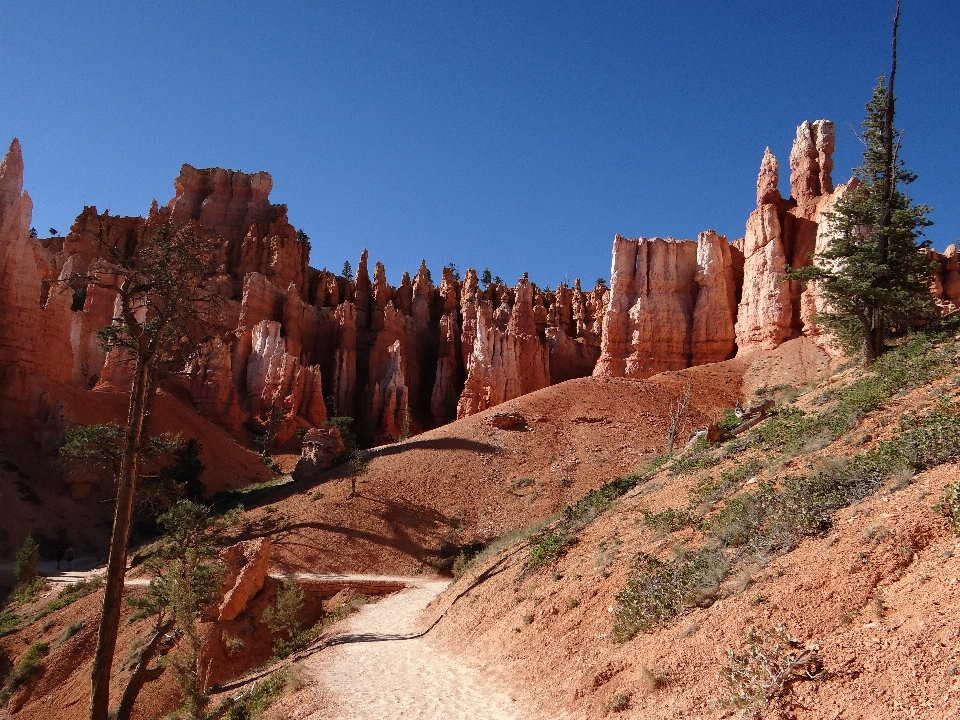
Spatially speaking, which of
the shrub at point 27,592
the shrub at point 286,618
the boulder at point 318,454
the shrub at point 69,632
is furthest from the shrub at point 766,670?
the boulder at point 318,454

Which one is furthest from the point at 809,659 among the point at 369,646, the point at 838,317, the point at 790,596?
the point at 838,317

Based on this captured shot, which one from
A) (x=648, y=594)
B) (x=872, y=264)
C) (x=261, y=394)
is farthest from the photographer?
(x=261, y=394)

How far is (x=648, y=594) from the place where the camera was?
29.2 ft

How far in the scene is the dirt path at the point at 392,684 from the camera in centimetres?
948

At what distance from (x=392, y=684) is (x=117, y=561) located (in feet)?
16.6

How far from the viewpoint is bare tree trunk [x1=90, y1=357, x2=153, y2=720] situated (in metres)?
9.98

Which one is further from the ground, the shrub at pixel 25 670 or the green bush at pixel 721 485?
the green bush at pixel 721 485

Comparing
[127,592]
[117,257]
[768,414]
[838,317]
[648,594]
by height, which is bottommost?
[127,592]

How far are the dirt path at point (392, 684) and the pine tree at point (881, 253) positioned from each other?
15.3 meters

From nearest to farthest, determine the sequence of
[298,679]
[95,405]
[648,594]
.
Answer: [648,594] → [298,679] → [95,405]

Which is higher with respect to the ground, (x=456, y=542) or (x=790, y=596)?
(x=790, y=596)

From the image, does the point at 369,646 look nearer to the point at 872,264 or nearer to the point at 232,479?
the point at 872,264

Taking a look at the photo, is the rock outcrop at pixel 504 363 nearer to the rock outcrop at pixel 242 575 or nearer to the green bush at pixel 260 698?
the rock outcrop at pixel 242 575

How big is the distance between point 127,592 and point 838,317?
26178 millimetres
